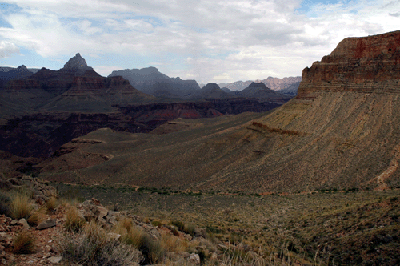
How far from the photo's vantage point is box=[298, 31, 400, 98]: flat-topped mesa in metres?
29.2

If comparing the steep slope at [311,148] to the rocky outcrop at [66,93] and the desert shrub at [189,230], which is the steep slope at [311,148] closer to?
the desert shrub at [189,230]

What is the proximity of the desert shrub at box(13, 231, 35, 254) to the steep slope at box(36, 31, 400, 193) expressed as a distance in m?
18.9

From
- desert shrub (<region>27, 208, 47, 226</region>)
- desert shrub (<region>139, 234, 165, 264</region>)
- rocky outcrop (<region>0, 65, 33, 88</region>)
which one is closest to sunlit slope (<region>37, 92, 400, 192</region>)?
desert shrub (<region>139, 234, 165, 264</region>)

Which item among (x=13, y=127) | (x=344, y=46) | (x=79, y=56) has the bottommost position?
(x=13, y=127)

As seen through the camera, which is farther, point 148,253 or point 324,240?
point 324,240

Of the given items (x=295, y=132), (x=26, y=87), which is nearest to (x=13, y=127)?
(x=26, y=87)

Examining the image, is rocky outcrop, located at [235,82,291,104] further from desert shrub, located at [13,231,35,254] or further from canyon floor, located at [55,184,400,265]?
desert shrub, located at [13,231,35,254]

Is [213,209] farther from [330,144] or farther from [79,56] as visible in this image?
[79,56]

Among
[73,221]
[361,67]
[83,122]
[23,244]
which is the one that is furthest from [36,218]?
[83,122]

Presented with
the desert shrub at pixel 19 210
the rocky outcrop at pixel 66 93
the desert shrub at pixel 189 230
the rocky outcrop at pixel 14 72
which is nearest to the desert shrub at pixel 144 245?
the desert shrub at pixel 19 210

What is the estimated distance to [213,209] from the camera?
55.2ft

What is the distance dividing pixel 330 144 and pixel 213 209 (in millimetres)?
15169

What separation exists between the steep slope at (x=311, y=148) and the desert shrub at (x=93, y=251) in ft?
59.1

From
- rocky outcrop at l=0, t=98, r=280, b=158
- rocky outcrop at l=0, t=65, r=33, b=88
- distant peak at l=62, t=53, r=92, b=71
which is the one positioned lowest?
rocky outcrop at l=0, t=98, r=280, b=158
